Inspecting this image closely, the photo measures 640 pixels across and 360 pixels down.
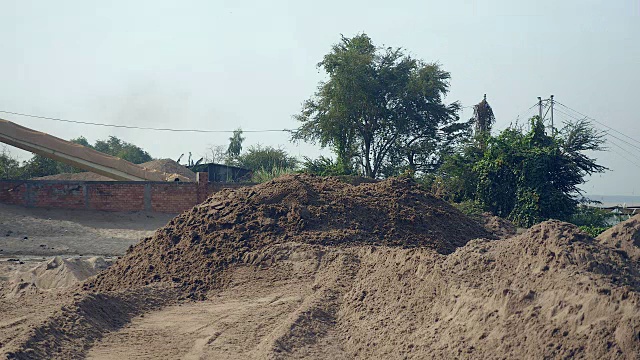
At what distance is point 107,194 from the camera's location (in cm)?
2402

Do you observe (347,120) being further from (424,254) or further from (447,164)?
(424,254)

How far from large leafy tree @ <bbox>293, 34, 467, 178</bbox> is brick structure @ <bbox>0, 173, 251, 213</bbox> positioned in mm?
8630

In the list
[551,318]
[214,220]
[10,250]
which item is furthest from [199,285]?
[10,250]

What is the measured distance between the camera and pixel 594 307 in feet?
18.3

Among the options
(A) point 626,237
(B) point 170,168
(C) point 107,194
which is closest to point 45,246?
(C) point 107,194

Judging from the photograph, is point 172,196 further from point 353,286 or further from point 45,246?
point 353,286

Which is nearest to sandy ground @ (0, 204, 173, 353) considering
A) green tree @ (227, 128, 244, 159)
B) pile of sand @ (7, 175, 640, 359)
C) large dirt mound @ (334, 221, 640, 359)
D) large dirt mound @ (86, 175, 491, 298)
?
pile of sand @ (7, 175, 640, 359)

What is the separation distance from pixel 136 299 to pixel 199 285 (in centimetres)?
108

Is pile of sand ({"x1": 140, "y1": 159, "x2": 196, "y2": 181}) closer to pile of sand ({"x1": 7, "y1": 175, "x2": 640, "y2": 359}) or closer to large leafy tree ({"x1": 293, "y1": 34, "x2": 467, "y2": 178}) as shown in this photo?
large leafy tree ({"x1": 293, "y1": 34, "x2": 467, "y2": 178})

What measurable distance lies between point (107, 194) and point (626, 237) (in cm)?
1931

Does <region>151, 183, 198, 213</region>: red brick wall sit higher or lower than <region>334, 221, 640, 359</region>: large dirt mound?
higher

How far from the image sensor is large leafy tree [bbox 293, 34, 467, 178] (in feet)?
103

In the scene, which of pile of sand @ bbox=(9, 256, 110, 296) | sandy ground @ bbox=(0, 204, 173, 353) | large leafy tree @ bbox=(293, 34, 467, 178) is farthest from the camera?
large leafy tree @ bbox=(293, 34, 467, 178)

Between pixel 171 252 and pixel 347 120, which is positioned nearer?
pixel 171 252
